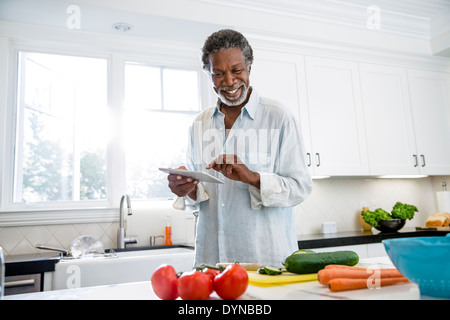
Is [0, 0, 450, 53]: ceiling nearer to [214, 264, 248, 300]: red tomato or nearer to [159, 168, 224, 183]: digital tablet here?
[159, 168, 224, 183]: digital tablet

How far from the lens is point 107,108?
10.3 ft

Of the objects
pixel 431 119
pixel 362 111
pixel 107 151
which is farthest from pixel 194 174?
pixel 431 119

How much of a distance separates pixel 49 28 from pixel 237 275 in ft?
9.27

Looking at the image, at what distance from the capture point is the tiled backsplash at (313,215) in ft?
8.87

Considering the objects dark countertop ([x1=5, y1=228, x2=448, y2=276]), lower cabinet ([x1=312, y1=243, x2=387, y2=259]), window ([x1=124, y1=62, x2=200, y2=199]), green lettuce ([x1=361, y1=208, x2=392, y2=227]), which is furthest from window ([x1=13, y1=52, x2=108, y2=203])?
green lettuce ([x1=361, y1=208, x2=392, y2=227])

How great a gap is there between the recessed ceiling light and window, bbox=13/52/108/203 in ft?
1.13

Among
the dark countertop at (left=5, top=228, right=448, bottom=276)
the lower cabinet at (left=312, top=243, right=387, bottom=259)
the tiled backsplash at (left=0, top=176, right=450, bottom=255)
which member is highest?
the tiled backsplash at (left=0, top=176, right=450, bottom=255)

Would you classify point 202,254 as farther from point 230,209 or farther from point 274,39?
point 274,39

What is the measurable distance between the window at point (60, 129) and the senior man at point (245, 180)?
1.61 metres

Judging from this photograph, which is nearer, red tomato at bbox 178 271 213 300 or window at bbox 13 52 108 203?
red tomato at bbox 178 271 213 300

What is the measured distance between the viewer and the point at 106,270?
2129 millimetres

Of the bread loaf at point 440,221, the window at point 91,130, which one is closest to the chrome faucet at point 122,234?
the window at point 91,130

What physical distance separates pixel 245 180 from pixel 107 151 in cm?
194

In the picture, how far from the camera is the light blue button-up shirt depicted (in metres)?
1.52
